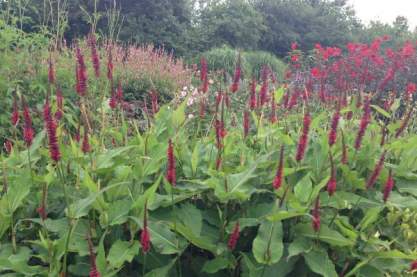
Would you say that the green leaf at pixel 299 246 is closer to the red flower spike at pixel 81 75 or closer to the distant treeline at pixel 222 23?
the red flower spike at pixel 81 75

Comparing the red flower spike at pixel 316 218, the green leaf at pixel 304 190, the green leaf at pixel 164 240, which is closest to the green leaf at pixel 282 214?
the red flower spike at pixel 316 218

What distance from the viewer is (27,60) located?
595 centimetres

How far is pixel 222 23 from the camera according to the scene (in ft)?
76.4

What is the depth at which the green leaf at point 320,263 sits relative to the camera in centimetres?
141

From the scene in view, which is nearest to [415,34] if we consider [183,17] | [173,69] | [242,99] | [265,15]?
[265,15]

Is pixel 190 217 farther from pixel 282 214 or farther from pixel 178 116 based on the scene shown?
pixel 178 116

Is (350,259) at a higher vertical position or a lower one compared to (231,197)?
lower

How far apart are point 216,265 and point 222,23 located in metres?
22.6

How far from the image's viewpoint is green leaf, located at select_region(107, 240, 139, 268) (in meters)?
1.31

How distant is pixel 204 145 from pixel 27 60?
4605 mm

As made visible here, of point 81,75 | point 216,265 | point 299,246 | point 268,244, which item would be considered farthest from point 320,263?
point 81,75

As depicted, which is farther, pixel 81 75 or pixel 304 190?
pixel 81 75

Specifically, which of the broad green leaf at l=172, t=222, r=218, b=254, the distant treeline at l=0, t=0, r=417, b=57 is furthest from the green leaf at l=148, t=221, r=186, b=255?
the distant treeline at l=0, t=0, r=417, b=57

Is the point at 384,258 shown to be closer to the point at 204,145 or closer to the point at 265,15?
the point at 204,145
